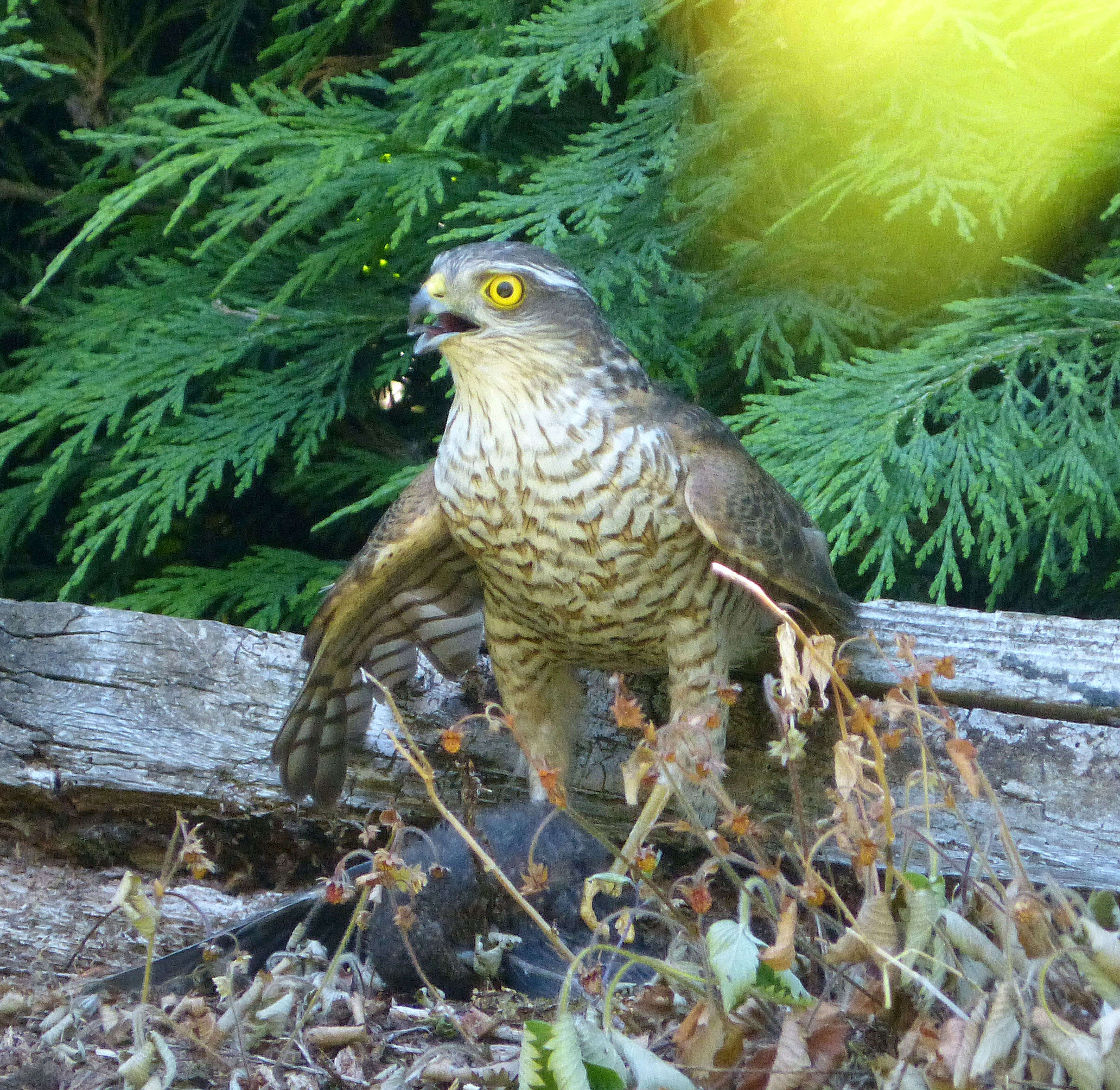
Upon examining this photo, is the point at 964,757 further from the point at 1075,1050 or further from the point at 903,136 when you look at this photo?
the point at 903,136

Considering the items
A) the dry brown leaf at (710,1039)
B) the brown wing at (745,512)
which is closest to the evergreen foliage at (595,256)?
the brown wing at (745,512)

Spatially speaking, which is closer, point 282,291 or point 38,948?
point 38,948

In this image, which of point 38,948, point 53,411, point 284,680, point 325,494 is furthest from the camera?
point 325,494

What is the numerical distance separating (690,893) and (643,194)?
2469 mm

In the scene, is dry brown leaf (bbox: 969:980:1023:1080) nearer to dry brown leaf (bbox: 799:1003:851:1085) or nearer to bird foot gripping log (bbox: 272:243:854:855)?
dry brown leaf (bbox: 799:1003:851:1085)

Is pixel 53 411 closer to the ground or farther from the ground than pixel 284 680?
farther from the ground

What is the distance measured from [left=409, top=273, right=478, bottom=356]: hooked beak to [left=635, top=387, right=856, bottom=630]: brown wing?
44 cm

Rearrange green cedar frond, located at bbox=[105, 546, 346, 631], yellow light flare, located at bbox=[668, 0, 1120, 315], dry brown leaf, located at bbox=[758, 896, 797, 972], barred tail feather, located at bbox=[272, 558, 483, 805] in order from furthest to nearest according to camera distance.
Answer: green cedar frond, located at bbox=[105, 546, 346, 631] → yellow light flare, located at bbox=[668, 0, 1120, 315] → barred tail feather, located at bbox=[272, 558, 483, 805] → dry brown leaf, located at bbox=[758, 896, 797, 972]

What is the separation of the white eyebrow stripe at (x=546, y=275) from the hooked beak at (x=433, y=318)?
4.9 inches

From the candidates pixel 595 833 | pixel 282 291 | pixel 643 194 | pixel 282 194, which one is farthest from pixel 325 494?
pixel 595 833

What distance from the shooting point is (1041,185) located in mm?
3240

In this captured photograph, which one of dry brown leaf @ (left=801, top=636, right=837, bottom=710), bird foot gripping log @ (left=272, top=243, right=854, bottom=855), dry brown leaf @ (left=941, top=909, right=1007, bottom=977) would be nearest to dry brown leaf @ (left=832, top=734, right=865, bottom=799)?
dry brown leaf @ (left=801, top=636, right=837, bottom=710)

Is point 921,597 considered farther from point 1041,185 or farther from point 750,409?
point 1041,185

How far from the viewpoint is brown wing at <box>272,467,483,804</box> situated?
112 inches
